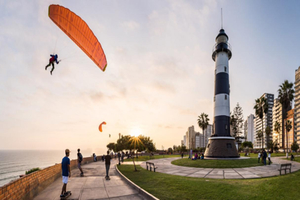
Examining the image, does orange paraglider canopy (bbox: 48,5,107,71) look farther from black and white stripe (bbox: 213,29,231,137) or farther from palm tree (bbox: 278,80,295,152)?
palm tree (bbox: 278,80,295,152)

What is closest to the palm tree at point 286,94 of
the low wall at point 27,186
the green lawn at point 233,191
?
the green lawn at point 233,191

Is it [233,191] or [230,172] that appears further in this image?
[230,172]

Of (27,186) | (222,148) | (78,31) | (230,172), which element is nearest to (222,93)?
(222,148)

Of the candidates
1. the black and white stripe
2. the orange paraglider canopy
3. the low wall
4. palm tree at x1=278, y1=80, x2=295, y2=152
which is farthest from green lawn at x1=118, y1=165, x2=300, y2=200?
palm tree at x1=278, y1=80, x2=295, y2=152

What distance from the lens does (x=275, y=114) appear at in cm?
13600

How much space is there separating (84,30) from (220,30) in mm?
28661

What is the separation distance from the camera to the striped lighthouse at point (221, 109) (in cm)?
2645

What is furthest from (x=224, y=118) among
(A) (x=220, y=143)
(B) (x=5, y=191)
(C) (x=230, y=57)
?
(B) (x=5, y=191)

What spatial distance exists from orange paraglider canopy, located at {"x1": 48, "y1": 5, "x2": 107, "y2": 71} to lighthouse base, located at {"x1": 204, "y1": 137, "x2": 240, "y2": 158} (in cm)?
2122

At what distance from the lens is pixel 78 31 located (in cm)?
1068

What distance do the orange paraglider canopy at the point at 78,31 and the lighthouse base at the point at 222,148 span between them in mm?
21217

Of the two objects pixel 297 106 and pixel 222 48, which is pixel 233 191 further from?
pixel 297 106

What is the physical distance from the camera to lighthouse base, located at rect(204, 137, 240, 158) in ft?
85.0

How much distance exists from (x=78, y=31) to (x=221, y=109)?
24281 millimetres
